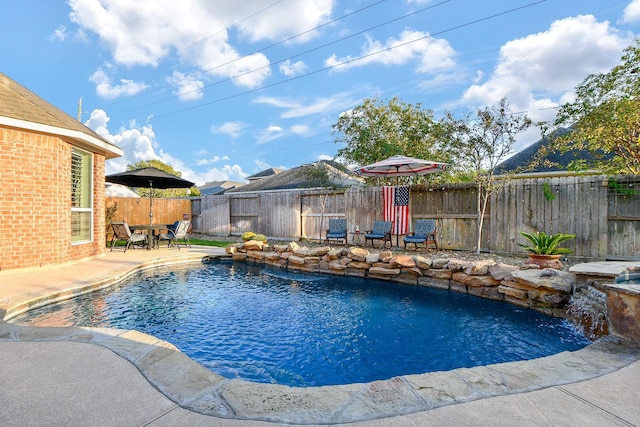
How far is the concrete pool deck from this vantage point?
165 cm

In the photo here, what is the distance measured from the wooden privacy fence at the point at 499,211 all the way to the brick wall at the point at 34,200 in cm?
658

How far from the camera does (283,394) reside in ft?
6.31

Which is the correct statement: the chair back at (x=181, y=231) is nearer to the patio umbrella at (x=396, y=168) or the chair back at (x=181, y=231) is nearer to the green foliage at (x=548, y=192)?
the patio umbrella at (x=396, y=168)

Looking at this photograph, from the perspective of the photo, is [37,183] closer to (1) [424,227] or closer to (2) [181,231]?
(2) [181,231]

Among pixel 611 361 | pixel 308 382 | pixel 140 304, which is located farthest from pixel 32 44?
pixel 611 361

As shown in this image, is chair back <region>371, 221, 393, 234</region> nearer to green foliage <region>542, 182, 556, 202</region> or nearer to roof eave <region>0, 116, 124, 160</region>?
green foliage <region>542, 182, 556, 202</region>

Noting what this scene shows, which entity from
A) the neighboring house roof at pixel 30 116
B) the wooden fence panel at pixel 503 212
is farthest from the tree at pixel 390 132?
the neighboring house roof at pixel 30 116

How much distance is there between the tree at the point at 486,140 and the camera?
25.3ft

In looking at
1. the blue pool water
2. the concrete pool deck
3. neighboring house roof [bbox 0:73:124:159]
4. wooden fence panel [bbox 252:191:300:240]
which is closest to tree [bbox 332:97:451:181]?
wooden fence panel [bbox 252:191:300:240]

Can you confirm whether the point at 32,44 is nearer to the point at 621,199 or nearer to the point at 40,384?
the point at 40,384

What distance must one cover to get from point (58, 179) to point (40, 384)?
5.62 meters

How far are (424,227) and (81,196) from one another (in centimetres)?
813

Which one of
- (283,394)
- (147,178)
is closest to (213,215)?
(147,178)

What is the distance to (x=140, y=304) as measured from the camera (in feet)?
15.1
